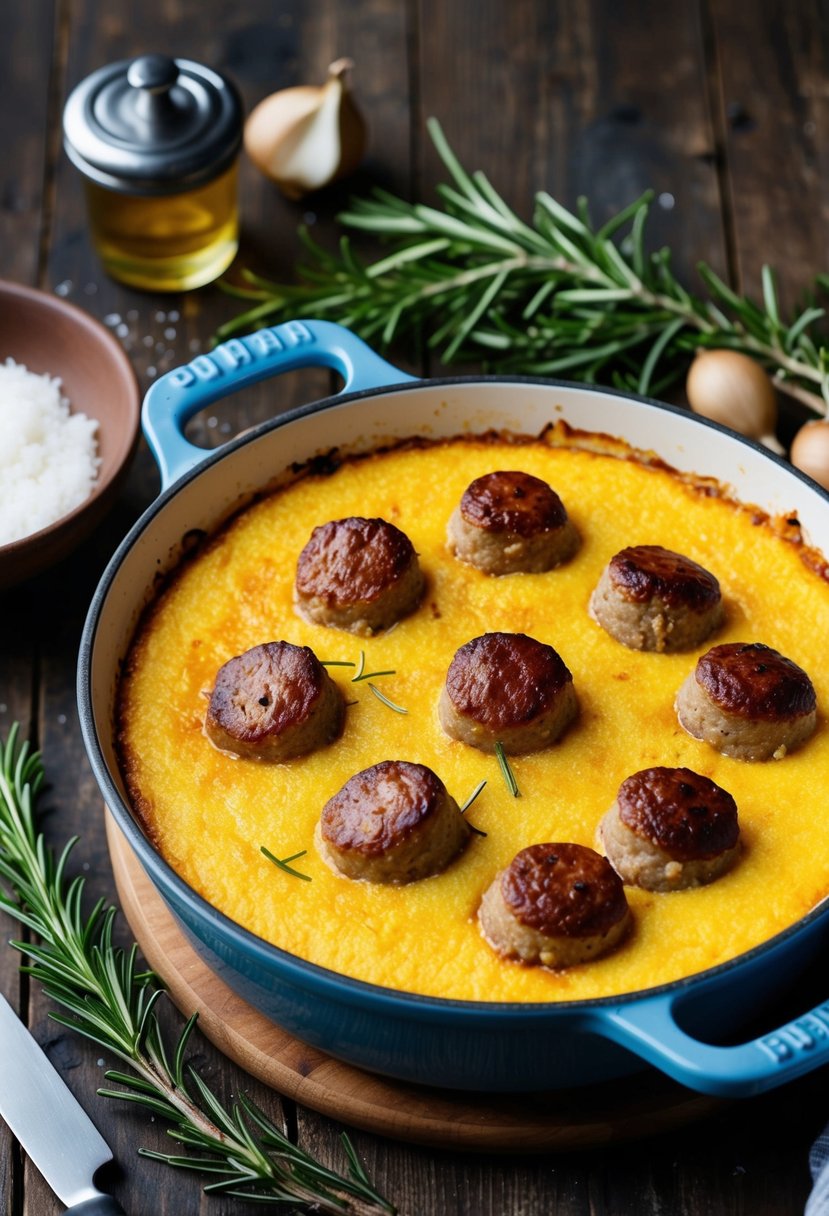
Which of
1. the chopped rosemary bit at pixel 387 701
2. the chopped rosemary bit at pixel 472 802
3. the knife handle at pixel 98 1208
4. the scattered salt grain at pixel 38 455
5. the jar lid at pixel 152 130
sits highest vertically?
the jar lid at pixel 152 130

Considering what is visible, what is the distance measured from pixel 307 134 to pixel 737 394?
1.70 metres

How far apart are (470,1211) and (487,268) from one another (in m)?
2.70

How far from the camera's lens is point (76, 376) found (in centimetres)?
416

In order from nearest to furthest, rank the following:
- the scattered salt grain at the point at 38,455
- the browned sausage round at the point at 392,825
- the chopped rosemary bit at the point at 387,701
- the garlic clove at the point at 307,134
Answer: the browned sausage round at the point at 392,825
the chopped rosemary bit at the point at 387,701
the scattered salt grain at the point at 38,455
the garlic clove at the point at 307,134

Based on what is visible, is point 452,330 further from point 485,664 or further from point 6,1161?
point 6,1161

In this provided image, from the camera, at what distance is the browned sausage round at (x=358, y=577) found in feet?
10.5

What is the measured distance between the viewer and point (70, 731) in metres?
3.73

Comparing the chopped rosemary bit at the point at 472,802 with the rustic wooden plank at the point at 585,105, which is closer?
the chopped rosemary bit at the point at 472,802

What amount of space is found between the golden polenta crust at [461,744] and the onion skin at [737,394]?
0.53 m

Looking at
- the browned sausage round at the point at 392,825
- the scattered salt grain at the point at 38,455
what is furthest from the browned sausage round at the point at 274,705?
the scattered salt grain at the point at 38,455

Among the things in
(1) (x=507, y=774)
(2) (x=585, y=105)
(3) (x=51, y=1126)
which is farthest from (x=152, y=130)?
(3) (x=51, y=1126)

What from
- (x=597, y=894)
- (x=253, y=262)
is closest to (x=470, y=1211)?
(x=597, y=894)

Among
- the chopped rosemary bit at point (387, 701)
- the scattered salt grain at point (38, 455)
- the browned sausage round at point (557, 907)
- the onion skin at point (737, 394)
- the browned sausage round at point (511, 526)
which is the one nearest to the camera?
the browned sausage round at point (557, 907)

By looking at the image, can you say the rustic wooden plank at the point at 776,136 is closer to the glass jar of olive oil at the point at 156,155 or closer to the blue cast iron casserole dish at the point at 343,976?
the blue cast iron casserole dish at the point at 343,976
